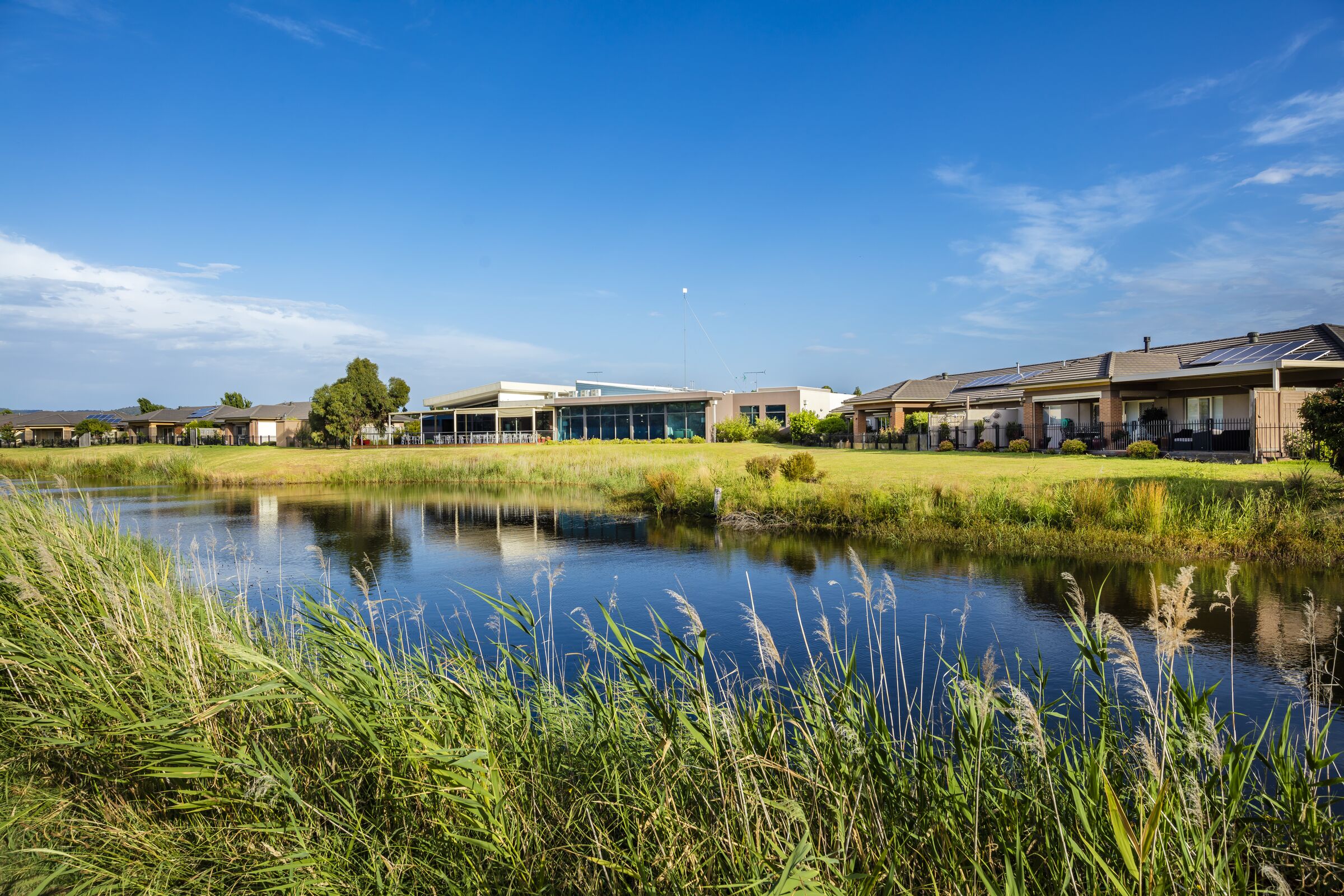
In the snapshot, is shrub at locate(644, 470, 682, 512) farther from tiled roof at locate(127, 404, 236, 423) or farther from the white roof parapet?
tiled roof at locate(127, 404, 236, 423)

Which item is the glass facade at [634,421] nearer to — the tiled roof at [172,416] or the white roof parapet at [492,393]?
the white roof parapet at [492,393]

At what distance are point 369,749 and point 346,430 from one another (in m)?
52.4

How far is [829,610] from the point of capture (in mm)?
9438

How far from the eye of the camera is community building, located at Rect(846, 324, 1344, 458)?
20922 mm

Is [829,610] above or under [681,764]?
under

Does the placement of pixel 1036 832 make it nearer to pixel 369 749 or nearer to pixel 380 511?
pixel 369 749

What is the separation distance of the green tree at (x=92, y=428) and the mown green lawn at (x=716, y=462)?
74.9 feet

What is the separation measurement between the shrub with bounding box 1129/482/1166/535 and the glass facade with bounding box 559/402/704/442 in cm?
3457

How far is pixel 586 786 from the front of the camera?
3.38 meters

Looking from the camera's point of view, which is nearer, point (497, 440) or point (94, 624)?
point (94, 624)

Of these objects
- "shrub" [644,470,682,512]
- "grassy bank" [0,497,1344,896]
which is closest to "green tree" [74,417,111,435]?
"shrub" [644,470,682,512]

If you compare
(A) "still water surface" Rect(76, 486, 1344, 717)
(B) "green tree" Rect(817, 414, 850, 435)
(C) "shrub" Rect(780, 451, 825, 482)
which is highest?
(B) "green tree" Rect(817, 414, 850, 435)

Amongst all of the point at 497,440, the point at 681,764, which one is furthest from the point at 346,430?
the point at 681,764

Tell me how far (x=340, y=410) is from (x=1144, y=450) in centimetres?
A: 4622
